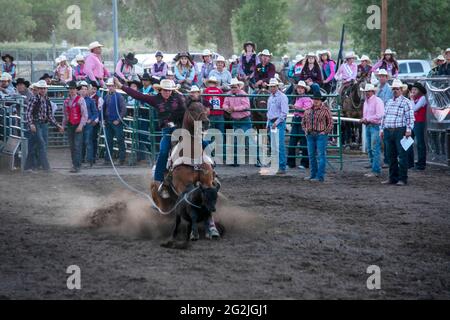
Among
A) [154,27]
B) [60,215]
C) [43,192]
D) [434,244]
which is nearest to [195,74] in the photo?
[43,192]

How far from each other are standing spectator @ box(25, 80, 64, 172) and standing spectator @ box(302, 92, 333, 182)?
5149 mm

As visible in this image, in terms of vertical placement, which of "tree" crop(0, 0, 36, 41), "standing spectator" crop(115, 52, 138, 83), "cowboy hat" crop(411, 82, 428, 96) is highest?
"tree" crop(0, 0, 36, 41)

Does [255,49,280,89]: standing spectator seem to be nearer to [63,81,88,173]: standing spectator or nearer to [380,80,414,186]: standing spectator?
[63,81,88,173]: standing spectator

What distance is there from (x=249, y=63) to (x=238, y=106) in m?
2.30

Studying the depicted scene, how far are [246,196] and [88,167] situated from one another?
17.6ft

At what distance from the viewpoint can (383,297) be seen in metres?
7.86

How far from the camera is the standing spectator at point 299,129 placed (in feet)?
58.5

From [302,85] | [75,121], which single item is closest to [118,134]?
[75,121]

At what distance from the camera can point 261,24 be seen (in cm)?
4434

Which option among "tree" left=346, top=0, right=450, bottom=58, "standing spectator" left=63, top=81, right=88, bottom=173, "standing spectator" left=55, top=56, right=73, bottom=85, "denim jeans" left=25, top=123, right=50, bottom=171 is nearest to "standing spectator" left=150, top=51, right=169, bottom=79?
"standing spectator" left=63, top=81, right=88, bottom=173

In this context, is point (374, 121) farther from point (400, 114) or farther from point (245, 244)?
point (245, 244)

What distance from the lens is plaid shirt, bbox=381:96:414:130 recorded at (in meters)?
15.5

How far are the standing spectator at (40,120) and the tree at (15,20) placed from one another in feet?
133
